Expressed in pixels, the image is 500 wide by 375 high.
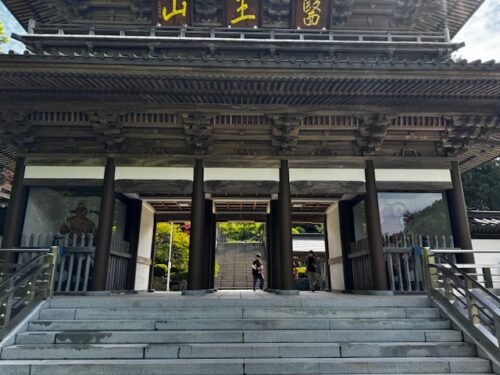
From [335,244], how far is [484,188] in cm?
1876

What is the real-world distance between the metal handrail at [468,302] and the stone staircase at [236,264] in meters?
20.4

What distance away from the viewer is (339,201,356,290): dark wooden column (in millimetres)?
11023

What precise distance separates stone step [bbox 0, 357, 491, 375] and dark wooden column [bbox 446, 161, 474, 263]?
5.13 metres

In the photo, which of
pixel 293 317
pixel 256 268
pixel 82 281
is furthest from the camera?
pixel 256 268

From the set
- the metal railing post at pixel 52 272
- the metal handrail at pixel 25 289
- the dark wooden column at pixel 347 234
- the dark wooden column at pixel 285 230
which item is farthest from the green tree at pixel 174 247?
the metal handrail at pixel 25 289

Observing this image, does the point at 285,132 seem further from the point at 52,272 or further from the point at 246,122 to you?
the point at 52,272

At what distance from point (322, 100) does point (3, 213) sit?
10.5m

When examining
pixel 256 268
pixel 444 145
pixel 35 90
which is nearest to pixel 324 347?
pixel 444 145

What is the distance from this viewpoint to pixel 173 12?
10.2 metres

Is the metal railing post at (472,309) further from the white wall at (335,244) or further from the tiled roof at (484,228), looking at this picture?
the tiled roof at (484,228)

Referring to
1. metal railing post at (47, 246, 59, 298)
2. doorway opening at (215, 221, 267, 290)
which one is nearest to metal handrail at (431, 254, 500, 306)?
metal railing post at (47, 246, 59, 298)

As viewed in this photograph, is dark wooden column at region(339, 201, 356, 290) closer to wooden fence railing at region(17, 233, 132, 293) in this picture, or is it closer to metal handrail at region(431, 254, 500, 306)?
metal handrail at region(431, 254, 500, 306)

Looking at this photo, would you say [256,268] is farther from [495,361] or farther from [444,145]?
[495,361]

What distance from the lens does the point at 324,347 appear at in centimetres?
513
